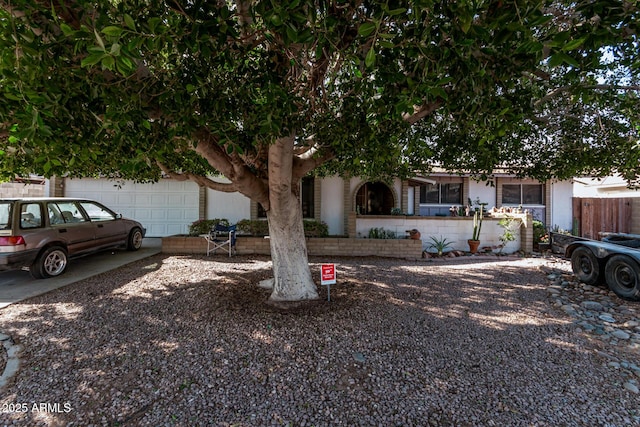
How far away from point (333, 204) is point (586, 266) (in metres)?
7.73

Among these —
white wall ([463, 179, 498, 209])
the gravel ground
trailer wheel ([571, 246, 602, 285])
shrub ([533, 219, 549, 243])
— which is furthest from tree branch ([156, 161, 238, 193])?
white wall ([463, 179, 498, 209])

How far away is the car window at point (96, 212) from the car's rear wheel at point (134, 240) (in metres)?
0.86

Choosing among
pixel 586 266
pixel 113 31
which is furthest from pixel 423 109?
pixel 586 266

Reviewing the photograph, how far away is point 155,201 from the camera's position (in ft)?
38.4

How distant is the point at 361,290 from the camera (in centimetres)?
528

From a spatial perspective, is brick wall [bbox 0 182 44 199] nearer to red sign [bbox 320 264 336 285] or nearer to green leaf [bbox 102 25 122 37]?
red sign [bbox 320 264 336 285]

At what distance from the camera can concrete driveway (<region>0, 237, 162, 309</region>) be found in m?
5.21

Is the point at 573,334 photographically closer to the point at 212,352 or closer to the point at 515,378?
the point at 515,378

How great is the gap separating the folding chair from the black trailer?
836cm

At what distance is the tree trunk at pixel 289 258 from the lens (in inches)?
183

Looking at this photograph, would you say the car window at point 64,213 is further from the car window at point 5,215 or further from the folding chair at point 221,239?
the folding chair at point 221,239

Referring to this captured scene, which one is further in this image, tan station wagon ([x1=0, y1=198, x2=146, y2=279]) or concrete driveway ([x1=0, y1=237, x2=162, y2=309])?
tan station wagon ([x1=0, y1=198, x2=146, y2=279])

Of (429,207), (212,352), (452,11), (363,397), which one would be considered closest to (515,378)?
(363,397)

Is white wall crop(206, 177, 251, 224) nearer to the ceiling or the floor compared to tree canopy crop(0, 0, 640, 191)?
nearer to the floor
